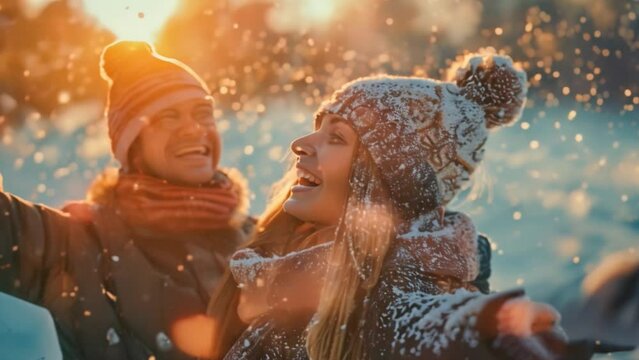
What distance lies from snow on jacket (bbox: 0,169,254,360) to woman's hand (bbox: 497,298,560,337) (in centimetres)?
208

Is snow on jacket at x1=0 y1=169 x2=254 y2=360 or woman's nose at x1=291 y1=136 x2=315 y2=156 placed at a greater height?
woman's nose at x1=291 y1=136 x2=315 y2=156

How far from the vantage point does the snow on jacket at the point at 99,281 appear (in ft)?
12.4

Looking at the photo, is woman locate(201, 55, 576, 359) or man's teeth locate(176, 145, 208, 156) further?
man's teeth locate(176, 145, 208, 156)

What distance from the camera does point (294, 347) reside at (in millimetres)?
2699

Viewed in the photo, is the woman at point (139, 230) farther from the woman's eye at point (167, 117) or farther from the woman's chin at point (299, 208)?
the woman's chin at point (299, 208)

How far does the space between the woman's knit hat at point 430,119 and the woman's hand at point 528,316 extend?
2.26 ft

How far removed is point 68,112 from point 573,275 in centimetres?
820

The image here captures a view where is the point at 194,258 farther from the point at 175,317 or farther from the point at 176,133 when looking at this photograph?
the point at 176,133

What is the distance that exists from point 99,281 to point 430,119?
1791 mm

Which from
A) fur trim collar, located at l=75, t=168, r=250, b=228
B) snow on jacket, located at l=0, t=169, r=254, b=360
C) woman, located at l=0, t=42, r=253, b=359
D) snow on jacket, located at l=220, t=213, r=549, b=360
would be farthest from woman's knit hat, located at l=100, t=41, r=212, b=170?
snow on jacket, located at l=220, t=213, r=549, b=360

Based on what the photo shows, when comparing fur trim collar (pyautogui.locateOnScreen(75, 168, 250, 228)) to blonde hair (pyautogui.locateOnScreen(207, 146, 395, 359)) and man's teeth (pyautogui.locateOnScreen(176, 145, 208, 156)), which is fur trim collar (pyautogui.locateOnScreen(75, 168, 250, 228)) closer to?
man's teeth (pyautogui.locateOnScreen(176, 145, 208, 156))

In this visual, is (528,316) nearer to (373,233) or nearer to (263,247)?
(373,233)

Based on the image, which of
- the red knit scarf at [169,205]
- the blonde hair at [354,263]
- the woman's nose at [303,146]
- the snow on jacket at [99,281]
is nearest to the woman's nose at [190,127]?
the red knit scarf at [169,205]

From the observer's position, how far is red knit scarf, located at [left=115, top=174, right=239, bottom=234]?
4.04 meters
